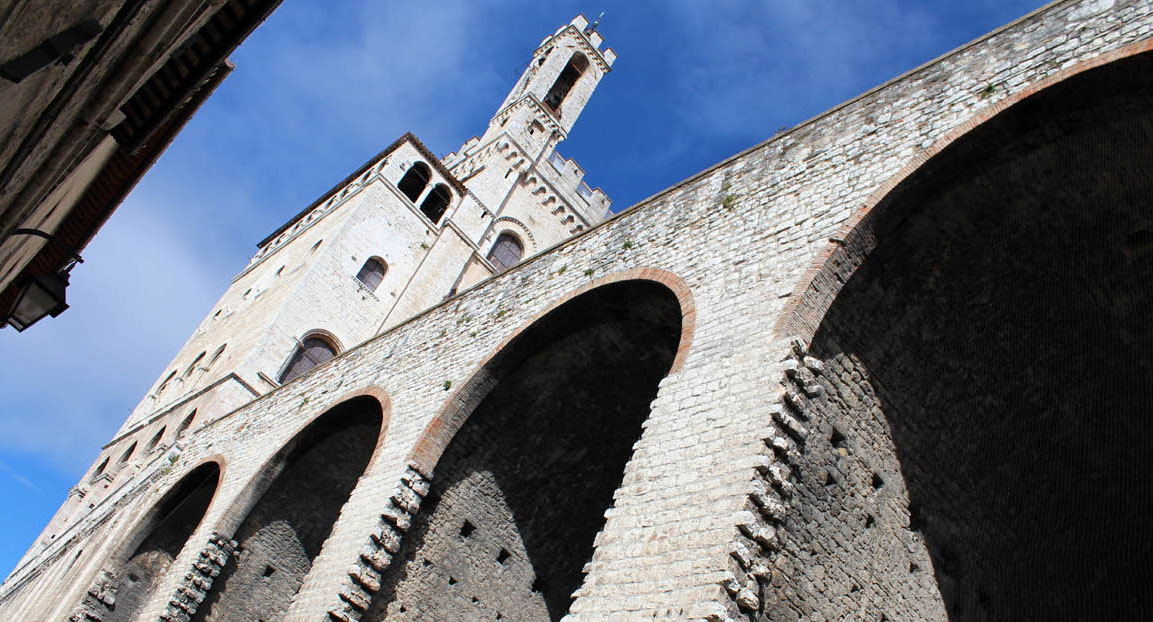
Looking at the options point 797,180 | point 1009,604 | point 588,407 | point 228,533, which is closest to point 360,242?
point 228,533

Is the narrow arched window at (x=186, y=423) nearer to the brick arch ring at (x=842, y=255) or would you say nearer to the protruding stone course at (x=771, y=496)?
the brick arch ring at (x=842, y=255)

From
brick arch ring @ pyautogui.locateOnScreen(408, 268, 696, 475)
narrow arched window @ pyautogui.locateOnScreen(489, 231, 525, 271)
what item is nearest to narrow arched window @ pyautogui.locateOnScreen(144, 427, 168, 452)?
narrow arched window @ pyautogui.locateOnScreen(489, 231, 525, 271)

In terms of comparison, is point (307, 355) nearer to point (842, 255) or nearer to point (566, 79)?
point (842, 255)

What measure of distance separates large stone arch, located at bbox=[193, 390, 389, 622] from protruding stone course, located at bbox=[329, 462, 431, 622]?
2500 millimetres

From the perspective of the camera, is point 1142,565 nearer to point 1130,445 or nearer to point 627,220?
point 1130,445

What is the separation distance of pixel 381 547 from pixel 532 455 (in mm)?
2221

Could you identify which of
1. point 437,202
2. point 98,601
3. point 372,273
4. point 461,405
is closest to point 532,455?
point 461,405

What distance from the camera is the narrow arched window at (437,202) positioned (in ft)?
94.8

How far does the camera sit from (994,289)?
7.98 m

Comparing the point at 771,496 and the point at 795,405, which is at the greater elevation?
the point at 795,405

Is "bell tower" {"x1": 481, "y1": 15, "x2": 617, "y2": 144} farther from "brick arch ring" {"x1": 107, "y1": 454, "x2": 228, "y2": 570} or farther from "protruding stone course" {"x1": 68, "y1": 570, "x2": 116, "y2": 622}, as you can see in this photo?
"protruding stone course" {"x1": 68, "y1": 570, "x2": 116, "y2": 622}

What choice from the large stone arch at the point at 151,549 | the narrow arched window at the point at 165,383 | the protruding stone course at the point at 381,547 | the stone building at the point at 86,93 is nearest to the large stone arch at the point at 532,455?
the protruding stone course at the point at 381,547

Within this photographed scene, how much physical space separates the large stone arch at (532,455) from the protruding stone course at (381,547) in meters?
0.15

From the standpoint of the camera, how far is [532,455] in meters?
10.7
